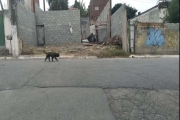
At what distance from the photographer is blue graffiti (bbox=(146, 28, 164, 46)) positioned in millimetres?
14555

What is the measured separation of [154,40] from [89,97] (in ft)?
38.2

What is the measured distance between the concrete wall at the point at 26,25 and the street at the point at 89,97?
357 inches

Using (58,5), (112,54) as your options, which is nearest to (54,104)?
(112,54)

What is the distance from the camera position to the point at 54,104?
3992 mm

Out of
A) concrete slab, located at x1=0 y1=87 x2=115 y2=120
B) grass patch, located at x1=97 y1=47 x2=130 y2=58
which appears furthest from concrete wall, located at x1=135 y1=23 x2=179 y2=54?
concrete slab, located at x1=0 y1=87 x2=115 y2=120

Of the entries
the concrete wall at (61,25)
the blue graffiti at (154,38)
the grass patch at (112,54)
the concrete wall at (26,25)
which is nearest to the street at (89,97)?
the grass patch at (112,54)

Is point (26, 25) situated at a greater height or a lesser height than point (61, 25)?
lesser

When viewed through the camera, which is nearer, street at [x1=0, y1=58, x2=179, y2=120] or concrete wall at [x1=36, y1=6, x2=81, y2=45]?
street at [x1=0, y1=58, x2=179, y2=120]

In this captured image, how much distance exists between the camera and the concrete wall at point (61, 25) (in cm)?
1917

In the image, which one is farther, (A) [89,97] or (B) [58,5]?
(B) [58,5]

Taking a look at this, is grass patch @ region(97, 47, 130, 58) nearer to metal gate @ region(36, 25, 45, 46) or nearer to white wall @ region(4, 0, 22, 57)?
white wall @ region(4, 0, 22, 57)

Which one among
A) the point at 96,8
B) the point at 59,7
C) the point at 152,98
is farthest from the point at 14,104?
the point at 96,8

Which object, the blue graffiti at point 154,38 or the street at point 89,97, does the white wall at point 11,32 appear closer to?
the street at point 89,97

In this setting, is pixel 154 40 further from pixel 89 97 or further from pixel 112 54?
pixel 89 97
